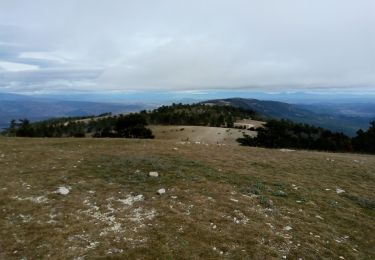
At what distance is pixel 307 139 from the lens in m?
92.9

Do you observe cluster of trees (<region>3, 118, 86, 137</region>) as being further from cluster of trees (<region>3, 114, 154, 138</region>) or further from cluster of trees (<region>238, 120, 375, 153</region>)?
cluster of trees (<region>238, 120, 375, 153</region>)

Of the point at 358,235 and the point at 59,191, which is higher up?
the point at 59,191

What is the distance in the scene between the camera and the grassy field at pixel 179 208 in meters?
10.9

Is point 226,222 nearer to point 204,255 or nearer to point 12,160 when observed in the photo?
point 204,255

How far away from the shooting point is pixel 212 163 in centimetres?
2211

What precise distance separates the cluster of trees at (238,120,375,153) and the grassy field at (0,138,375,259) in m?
52.5

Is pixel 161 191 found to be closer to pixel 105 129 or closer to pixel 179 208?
pixel 179 208

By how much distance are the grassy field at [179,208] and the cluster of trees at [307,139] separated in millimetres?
52529

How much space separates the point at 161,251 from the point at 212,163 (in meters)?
11.9

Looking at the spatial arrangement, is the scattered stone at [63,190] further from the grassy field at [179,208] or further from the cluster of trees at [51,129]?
the cluster of trees at [51,129]

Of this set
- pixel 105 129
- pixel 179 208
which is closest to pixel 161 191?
pixel 179 208

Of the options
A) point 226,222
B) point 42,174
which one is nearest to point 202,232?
point 226,222

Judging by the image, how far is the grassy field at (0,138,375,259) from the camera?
35.8 feet

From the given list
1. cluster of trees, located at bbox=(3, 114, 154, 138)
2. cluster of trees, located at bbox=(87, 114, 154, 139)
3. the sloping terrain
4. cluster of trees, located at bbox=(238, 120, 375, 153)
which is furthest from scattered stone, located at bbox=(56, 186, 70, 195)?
the sloping terrain
